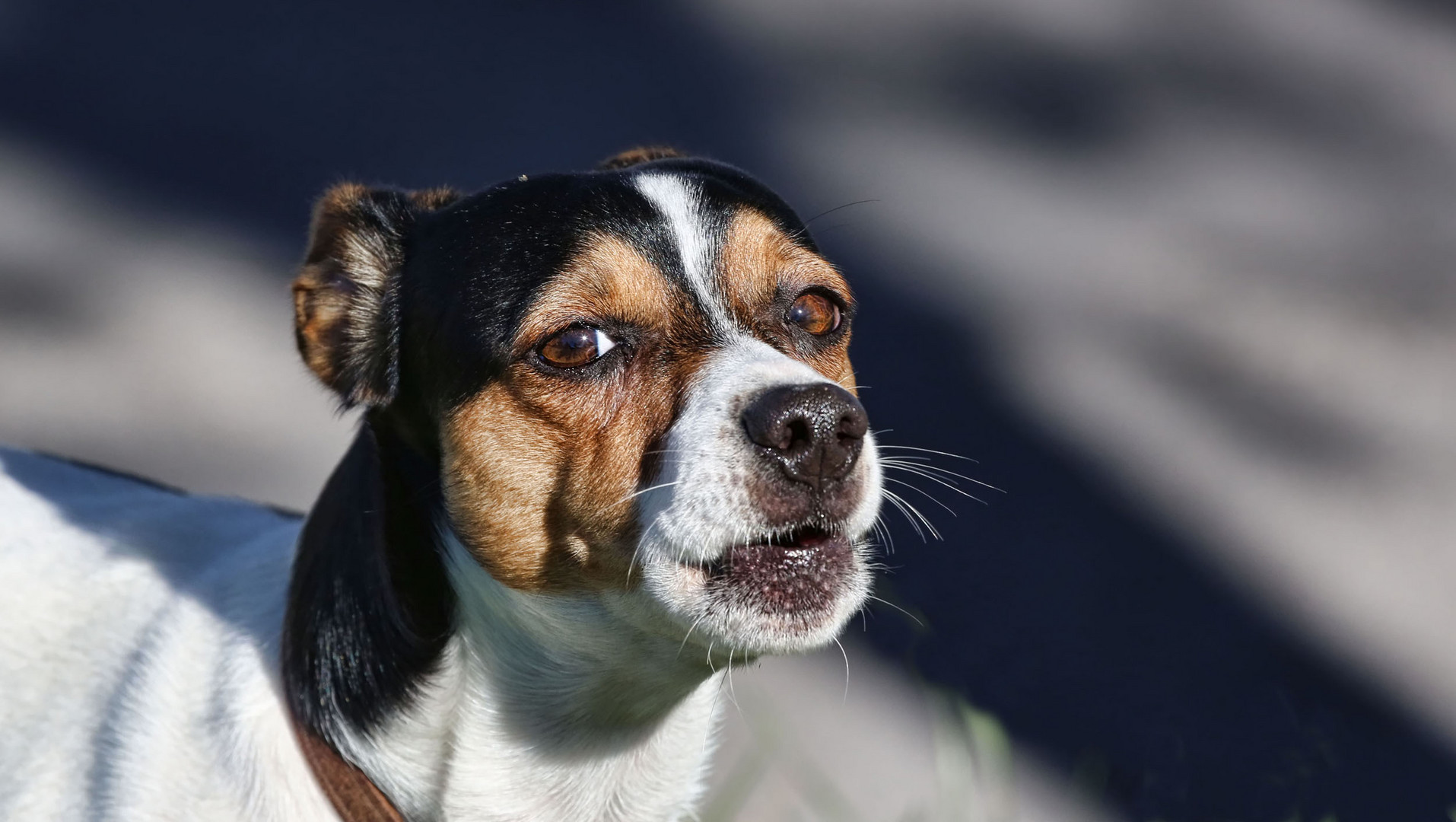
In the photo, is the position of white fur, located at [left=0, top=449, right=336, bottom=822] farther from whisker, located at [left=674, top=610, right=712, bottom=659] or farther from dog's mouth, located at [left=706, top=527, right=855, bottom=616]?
dog's mouth, located at [left=706, top=527, right=855, bottom=616]

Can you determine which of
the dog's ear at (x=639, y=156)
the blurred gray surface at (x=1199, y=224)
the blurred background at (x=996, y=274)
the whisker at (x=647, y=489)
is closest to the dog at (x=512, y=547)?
the whisker at (x=647, y=489)

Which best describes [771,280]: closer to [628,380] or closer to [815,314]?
[815,314]

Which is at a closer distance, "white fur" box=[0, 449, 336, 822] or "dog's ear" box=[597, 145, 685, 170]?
"white fur" box=[0, 449, 336, 822]

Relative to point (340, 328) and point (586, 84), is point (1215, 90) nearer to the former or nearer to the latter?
point (586, 84)

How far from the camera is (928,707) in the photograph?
3721mm

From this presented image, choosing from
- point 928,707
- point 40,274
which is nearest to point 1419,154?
point 928,707

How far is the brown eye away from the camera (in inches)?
90.3

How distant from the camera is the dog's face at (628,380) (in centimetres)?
194

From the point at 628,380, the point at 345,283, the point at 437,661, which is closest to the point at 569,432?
the point at 628,380

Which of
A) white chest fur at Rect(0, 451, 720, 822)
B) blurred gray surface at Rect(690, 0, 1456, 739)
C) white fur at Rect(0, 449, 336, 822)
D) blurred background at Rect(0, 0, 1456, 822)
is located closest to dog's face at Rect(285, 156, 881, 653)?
white chest fur at Rect(0, 451, 720, 822)

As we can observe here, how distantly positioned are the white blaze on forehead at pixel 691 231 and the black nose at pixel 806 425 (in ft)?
0.90

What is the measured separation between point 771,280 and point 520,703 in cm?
75

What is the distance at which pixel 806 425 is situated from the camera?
1.90 metres

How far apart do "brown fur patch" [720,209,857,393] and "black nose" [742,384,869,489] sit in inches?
12.1
